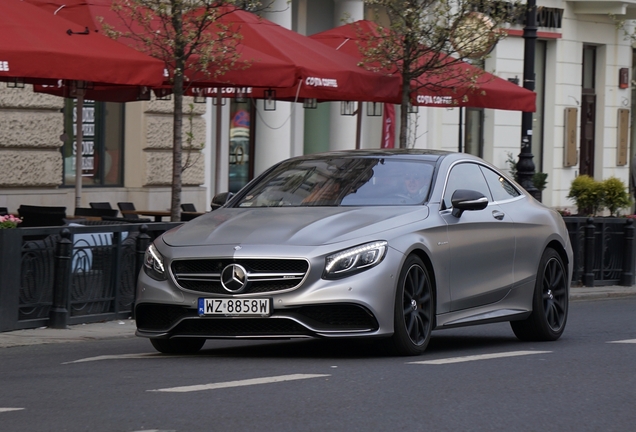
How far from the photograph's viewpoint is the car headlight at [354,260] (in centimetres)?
868

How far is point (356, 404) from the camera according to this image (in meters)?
7.03

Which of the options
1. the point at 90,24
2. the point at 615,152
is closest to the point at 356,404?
the point at 90,24

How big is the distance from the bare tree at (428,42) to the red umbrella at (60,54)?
473 centimetres

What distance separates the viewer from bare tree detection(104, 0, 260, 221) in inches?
577

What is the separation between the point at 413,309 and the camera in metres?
9.20

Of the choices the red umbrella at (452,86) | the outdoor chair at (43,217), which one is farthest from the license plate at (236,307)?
the red umbrella at (452,86)

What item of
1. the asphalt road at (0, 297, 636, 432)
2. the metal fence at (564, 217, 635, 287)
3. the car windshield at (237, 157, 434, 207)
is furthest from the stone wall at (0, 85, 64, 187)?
the car windshield at (237, 157, 434, 207)

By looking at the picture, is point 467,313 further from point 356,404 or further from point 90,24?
point 90,24

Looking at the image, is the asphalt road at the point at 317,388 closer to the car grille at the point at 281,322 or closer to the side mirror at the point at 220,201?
the car grille at the point at 281,322

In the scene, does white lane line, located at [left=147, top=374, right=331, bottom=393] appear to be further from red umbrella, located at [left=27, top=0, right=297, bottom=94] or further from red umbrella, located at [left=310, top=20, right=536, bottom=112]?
red umbrella, located at [left=310, top=20, right=536, bottom=112]

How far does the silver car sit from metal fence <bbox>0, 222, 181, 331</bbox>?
2.06 meters

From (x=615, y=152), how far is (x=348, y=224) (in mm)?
26627

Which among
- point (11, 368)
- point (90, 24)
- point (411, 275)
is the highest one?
point (90, 24)

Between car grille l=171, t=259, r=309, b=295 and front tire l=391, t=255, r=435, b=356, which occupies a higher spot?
car grille l=171, t=259, r=309, b=295
